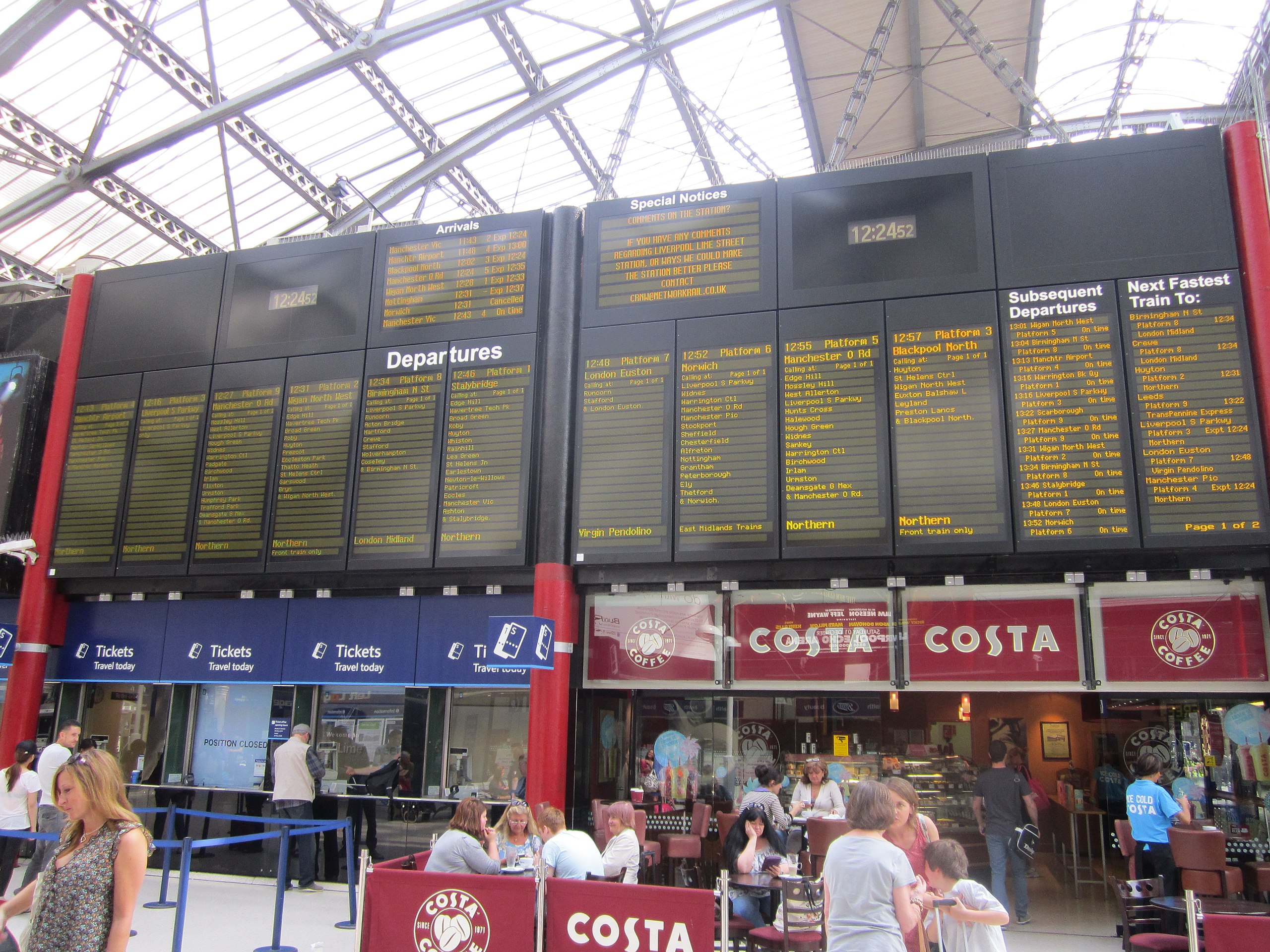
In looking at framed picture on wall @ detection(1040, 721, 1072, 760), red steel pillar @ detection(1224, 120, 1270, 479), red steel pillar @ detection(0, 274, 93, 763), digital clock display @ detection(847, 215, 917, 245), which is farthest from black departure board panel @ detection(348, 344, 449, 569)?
framed picture on wall @ detection(1040, 721, 1072, 760)

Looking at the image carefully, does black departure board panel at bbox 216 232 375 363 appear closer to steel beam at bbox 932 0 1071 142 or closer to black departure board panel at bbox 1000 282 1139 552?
black departure board panel at bbox 1000 282 1139 552

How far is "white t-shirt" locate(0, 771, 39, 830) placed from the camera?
8375 millimetres

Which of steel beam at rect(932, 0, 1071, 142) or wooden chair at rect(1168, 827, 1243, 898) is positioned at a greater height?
steel beam at rect(932, 0, 1071, 142)

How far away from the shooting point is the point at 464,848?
245 inches

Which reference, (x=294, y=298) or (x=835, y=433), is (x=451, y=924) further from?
(x=294, y=298)

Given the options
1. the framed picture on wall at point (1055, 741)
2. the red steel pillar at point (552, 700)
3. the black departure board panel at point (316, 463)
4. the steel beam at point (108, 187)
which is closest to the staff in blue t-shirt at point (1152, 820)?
the framed picture on wall at point (1055, 741)

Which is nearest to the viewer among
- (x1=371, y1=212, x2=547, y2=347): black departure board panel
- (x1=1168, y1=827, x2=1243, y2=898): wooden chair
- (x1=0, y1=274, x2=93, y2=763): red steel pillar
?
(x1=1168, y1=827, x2=1243, y2=898): wooden chair

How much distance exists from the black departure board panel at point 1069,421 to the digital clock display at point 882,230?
1.27 metres

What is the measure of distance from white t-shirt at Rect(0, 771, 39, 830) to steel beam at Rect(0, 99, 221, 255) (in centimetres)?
1251

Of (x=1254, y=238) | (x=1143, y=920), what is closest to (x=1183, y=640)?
(x=1143, y=920)

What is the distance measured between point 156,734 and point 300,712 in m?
2.04

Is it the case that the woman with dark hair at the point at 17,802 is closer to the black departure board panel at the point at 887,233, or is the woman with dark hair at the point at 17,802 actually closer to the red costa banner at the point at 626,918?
the red costa banner at the point at 626,918

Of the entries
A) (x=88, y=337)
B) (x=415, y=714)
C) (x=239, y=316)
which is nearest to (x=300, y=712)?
(x=415, y=714)

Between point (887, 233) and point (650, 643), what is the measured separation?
482cm
